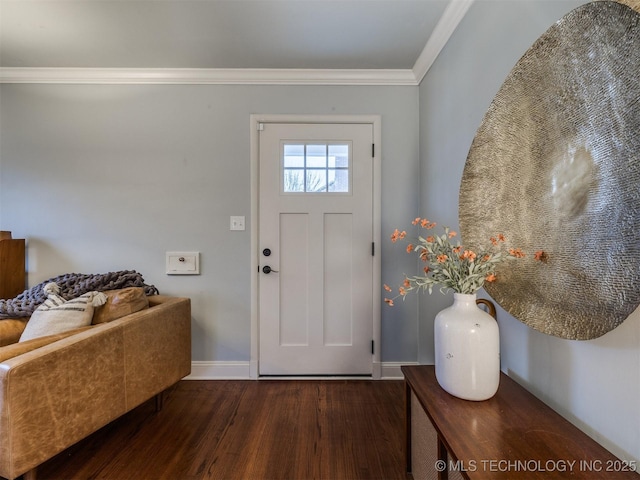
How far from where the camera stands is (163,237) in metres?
2.18

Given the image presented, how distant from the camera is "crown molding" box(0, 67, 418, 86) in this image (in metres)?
2.12

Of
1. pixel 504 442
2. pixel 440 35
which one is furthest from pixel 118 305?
pixel 440 35

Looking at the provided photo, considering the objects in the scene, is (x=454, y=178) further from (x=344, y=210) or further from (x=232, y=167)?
(x=232, y=167)

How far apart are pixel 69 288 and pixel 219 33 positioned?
182 cm

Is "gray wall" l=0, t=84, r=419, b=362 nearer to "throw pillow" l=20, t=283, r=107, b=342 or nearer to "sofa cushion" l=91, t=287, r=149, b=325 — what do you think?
"sofa cushion" l=91, t=287, r=149, b=325

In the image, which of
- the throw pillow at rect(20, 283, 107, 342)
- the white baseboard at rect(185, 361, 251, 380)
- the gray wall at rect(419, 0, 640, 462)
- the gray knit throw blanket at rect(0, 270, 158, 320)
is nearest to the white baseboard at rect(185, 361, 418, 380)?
the white baseboard at rect(185, 361, 251, 380)

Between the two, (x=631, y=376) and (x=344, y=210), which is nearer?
(x=631, y=376)

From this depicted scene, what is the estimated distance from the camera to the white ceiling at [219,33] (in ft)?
5.04

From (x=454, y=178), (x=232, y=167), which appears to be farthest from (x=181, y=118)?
(x=454, y=178)

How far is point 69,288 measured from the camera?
1.74 meters

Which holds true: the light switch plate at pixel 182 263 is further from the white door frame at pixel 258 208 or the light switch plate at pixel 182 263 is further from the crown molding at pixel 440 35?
the crown molding at pixel 440 35

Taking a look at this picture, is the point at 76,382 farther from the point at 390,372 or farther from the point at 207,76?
the point at 207,76

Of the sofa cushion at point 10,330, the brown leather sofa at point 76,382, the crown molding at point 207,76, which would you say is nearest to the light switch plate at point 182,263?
the brown leather sofa at point 76,382

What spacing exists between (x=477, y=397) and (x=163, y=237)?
7.20 feet
